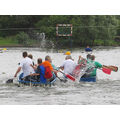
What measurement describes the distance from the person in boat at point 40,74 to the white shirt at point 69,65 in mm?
1549

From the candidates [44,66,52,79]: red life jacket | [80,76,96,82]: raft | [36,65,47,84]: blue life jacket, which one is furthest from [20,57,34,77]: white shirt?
[80,76,96,82]: raft

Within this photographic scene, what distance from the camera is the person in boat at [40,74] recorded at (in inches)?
555

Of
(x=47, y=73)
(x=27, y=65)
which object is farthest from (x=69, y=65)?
(x=27, y=65)

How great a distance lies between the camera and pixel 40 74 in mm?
14344

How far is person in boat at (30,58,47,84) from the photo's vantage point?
14086 millimetres

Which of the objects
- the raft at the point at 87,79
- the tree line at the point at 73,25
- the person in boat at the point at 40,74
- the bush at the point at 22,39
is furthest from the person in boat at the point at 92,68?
the bush at the point at 22,39

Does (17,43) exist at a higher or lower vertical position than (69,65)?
lower

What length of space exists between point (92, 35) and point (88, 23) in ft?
6.85

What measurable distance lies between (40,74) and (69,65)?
1783mm

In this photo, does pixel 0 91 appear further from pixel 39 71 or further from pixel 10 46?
pixel 10 46

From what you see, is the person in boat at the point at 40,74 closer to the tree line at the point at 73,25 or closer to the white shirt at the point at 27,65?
the white shirt at the point at 27,65

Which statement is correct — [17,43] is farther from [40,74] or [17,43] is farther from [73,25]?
[40,74]

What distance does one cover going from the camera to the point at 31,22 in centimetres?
6588

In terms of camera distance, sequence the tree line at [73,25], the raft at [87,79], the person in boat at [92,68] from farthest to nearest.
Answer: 1. the tree line at [73,25]
2. the raft at [87,79]
3. the person in boat at [92,68]
